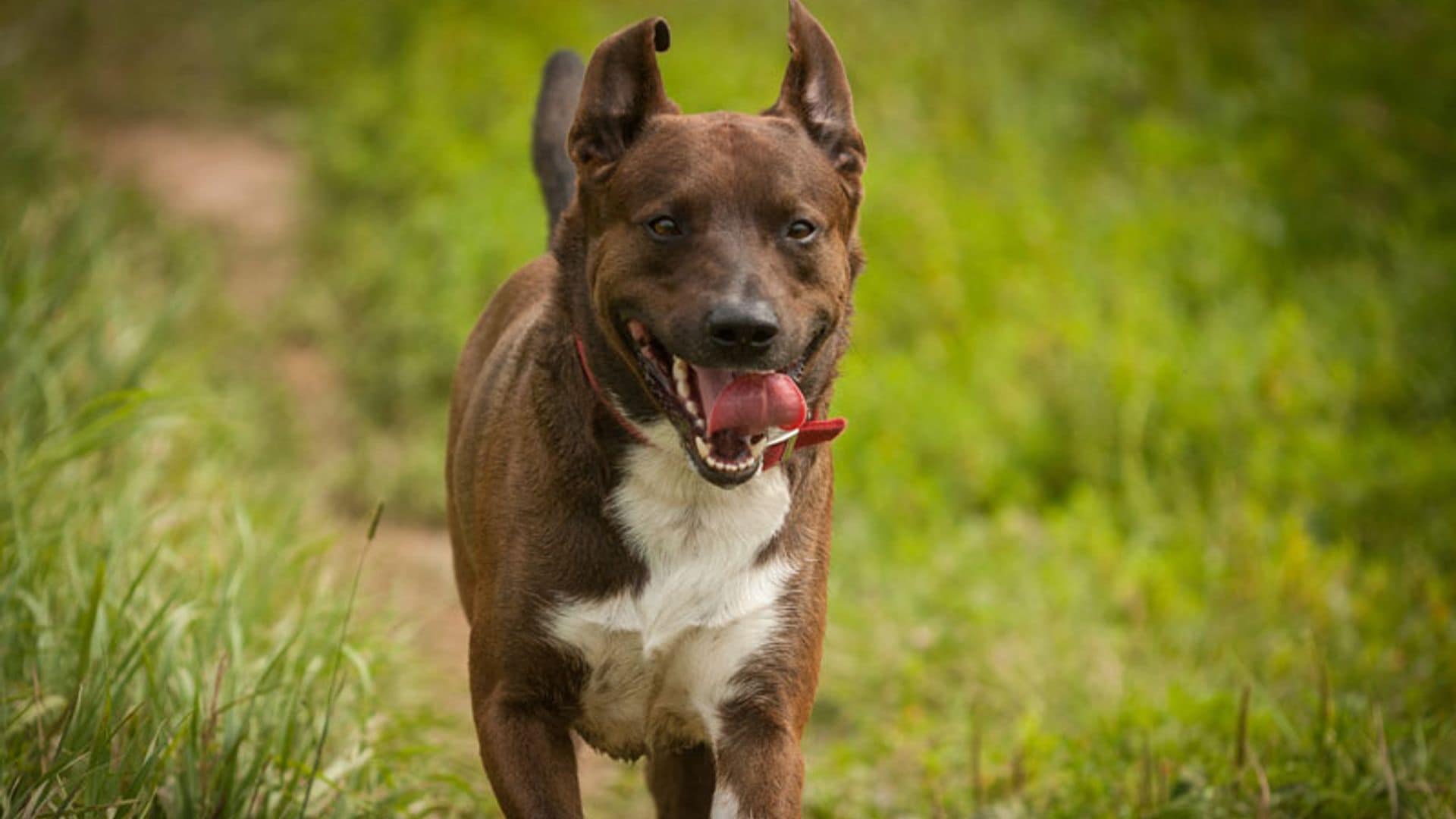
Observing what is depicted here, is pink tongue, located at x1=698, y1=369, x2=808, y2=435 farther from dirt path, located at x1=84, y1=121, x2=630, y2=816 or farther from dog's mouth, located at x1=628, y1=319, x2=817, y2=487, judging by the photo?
dirt path, located at x1=84, y1=121, x2=630, y2=816

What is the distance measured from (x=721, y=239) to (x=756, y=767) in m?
1.10

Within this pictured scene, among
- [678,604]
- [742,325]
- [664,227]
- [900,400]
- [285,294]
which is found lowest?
[285,294]

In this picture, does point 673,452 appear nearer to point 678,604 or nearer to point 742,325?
point 678,604

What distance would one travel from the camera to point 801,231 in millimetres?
3500

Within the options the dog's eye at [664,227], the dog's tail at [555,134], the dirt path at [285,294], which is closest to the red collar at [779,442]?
the dog's eye at [664,227]

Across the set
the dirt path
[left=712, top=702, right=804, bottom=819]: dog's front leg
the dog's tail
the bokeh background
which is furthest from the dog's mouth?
the dirt path

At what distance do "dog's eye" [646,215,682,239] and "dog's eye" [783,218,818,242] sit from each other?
0.23 metres

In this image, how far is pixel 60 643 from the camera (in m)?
4.14

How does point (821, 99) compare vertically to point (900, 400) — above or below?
above

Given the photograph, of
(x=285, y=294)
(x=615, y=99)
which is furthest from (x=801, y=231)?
(x=285, y=294)

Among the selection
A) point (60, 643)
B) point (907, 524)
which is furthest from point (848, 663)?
point (60, 643)

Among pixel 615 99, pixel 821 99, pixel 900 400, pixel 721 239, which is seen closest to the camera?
pixel 721 239

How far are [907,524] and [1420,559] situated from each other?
203cm

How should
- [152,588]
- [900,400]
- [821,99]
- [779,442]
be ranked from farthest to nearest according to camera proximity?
[900,400] → [152,588] → [821,99] → [779,442]
